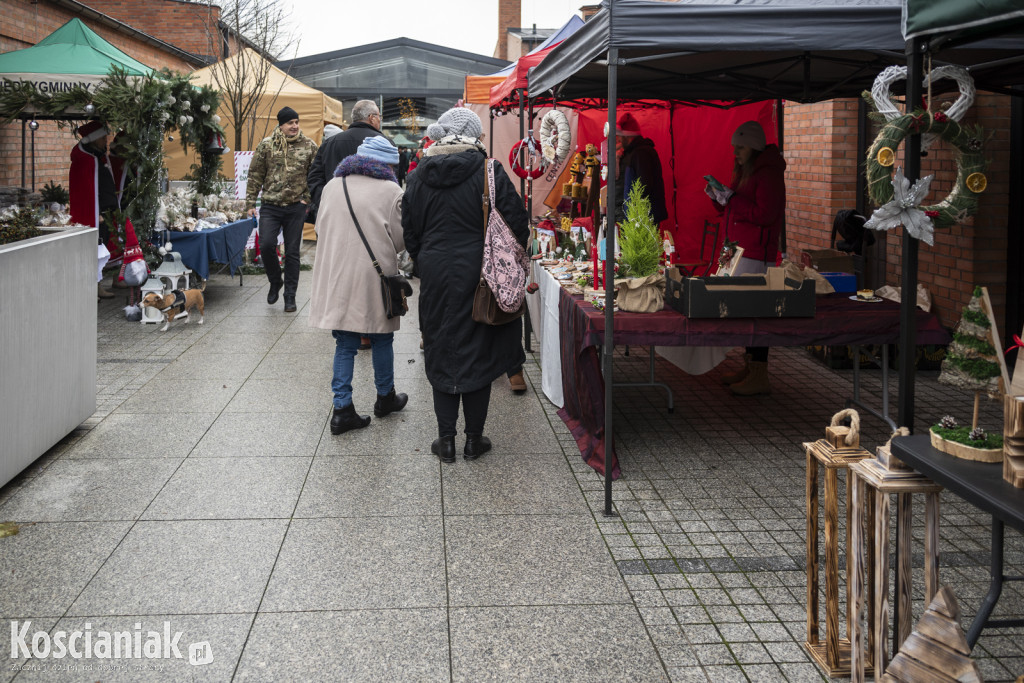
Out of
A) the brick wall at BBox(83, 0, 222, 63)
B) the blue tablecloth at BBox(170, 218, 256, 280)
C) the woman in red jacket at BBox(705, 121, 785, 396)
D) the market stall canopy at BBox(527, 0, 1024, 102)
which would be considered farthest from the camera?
the brick wall at BBox(83, 0, 222, 63)

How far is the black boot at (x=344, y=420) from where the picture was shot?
6.52 metres

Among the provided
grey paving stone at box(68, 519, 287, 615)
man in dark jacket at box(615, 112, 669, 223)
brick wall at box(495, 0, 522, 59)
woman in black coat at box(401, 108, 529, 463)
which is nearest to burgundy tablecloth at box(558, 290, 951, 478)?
woman in black coat at box(401, 108, 529, 463)

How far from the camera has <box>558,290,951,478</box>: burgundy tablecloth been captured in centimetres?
562

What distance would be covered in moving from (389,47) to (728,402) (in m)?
21.9

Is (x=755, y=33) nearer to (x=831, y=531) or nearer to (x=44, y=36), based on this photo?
(x=831, y=531)

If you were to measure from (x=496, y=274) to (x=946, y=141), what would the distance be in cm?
262

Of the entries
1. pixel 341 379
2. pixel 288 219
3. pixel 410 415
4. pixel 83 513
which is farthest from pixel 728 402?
pixel 288 219

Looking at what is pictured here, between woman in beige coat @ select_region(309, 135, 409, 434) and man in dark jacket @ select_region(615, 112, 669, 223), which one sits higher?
man in dark jacket @ select_region(615, 112, 669, 223)

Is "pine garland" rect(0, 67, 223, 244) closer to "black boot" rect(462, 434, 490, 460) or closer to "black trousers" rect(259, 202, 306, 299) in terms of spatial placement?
"black trousers" rect(259, 202, 306, 299)

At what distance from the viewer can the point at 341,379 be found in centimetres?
649

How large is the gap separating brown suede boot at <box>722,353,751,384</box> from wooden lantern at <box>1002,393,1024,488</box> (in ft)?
16.4

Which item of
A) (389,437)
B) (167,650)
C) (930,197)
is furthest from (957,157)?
(930,197)

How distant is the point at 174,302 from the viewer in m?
10.6

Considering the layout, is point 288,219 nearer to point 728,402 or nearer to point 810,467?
point 728,402
